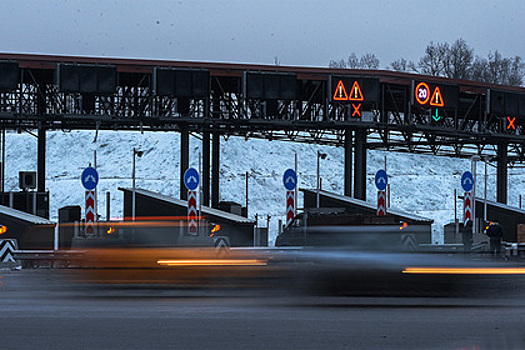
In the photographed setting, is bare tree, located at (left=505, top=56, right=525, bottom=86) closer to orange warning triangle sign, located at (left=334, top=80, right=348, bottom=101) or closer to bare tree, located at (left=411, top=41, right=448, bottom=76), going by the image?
bare tree, located at (left=411, top=41, right=448, bottom=76)

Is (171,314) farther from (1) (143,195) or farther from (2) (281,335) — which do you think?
(1) (143,195)

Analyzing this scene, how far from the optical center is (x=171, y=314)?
1367 centimetres

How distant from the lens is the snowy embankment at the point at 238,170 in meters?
121

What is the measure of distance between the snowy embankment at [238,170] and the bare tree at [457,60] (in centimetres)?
1490

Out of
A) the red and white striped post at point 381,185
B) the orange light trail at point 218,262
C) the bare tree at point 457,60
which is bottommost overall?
the orange light trail at point 218,262

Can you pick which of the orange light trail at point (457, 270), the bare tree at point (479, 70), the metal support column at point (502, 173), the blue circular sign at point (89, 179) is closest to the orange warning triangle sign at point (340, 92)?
the metal support column at point (502, 173)

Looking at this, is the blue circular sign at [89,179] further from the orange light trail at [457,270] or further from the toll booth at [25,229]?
the orange light trail at [457,270]

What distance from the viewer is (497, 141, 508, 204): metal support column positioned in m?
55.1

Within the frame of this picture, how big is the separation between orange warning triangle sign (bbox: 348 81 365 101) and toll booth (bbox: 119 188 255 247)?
807cm

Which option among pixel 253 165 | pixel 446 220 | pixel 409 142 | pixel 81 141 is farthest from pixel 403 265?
pixel 81 141

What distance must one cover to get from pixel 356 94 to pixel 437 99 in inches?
188

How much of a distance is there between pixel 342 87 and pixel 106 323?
113 feet

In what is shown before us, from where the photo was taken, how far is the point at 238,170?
136 m

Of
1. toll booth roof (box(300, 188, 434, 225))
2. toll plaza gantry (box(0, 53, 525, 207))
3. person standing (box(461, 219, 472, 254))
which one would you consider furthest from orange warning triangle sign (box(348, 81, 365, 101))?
person standing (box(461, 219, 472, 254))
